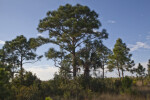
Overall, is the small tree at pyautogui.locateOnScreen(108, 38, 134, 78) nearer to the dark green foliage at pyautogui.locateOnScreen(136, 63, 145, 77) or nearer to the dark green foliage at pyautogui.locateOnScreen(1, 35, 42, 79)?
the dark green foliage at pyautogui.locateOnScreen(136, 63, 145, 77)

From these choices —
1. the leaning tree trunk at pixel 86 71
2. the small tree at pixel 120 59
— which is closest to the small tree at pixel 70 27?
the leaning tree trunk at pixel 86 71

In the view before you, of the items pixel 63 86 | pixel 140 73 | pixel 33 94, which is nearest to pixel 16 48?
pixel 63 86

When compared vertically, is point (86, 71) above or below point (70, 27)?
below

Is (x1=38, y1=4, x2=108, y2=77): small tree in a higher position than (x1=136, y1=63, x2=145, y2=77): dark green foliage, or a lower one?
higher

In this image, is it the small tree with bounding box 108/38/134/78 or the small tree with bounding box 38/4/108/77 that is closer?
the small tree with bounding box 38/4/108/77

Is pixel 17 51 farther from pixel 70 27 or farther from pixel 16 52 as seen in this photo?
pixel 70 27

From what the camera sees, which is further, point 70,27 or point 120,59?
point 120,59

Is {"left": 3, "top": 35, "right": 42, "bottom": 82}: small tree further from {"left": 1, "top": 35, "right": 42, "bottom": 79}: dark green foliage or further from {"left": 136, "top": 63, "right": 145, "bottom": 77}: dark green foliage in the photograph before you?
{"left": 136, "top": 63, "right": 145, "bottom": 77}: dark green foliage

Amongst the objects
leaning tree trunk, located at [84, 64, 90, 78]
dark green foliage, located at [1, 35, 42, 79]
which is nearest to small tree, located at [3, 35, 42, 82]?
dark green foliage, located at [1, 35, 42, 79]

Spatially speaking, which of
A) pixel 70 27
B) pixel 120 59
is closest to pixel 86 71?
pixel 70 27

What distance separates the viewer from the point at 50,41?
16.1m

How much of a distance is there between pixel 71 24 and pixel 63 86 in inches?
247

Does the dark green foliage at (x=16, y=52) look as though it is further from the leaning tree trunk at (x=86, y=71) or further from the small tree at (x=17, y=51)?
the leaning tree trunk at (x=86, y=71)

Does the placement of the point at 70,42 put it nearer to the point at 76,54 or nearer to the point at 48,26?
the point at 76,54
